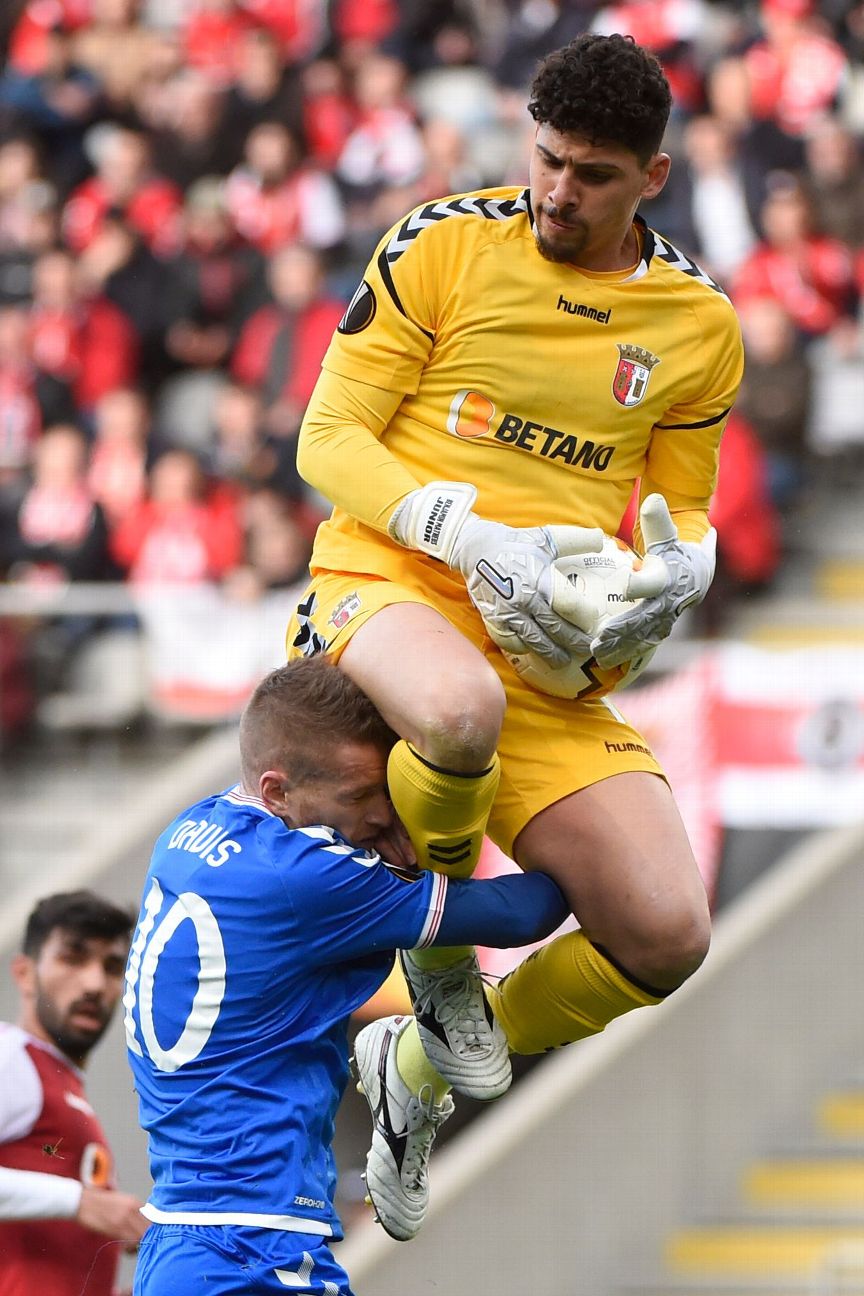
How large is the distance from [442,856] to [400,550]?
2.15 ft

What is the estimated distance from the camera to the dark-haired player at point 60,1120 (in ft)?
14.4

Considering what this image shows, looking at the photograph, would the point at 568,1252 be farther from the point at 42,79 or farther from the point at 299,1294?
the point at 42,79

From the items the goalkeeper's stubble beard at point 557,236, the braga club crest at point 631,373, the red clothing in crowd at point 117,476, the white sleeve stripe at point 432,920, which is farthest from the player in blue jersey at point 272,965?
the red clothing in crowd at point 117,476

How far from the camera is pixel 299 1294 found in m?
3.63

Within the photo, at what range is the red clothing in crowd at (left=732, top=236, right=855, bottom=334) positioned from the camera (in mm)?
9586

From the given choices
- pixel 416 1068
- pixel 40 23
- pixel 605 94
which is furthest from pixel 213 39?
pixel 416 1068

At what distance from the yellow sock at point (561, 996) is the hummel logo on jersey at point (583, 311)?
1198mm

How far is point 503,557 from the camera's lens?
12.6 feet

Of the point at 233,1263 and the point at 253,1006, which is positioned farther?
the point at 253,1006

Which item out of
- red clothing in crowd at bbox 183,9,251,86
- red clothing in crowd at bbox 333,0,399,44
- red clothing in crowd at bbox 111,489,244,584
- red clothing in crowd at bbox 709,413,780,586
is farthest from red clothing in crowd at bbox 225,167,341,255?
red clothing in crowd at bbox 709,413,780,586

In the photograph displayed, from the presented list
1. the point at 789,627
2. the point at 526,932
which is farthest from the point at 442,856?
the point at 789,627

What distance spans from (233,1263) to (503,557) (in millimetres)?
1305

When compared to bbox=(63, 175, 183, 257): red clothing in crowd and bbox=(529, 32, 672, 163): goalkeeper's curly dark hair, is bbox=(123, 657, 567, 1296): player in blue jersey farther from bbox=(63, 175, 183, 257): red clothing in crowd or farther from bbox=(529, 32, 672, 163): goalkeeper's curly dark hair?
bbox=(63, 175, 183, 257): red clothing in crowd

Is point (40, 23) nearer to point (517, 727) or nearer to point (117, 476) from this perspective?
point (117, 476)
